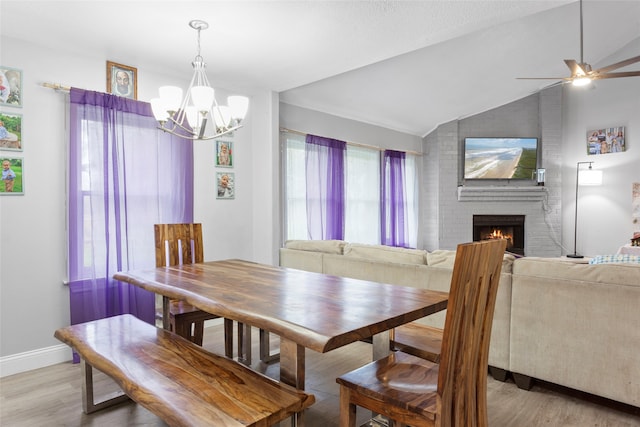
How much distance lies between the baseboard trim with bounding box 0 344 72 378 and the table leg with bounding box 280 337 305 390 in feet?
7.70

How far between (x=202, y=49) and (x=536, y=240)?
590 cm

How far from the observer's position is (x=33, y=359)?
2.85 meters

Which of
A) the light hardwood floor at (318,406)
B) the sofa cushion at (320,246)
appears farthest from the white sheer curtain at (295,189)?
the light hardwood floor at (318,406)

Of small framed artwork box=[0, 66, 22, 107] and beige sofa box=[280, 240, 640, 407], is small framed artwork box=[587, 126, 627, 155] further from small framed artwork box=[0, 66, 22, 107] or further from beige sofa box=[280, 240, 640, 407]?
small framed artwork box=[0, 66, 22, 107]

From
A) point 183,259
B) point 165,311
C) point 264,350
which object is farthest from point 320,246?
point 165,311

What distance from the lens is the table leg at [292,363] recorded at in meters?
1.49

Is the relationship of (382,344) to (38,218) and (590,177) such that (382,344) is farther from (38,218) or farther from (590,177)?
(590,177)

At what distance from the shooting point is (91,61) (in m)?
3.16

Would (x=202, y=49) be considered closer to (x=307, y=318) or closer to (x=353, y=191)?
(x=307, y=318)

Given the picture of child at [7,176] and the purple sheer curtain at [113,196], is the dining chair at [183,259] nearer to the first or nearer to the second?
the purple sheer curtain at [113,196]

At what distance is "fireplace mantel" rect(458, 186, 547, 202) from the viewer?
255 inches

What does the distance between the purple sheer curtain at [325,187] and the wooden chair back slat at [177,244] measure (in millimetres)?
1981

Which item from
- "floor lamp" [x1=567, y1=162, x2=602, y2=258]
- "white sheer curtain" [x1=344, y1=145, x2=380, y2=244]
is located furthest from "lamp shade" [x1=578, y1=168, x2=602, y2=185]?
"white sheer curtain" [x1=344, y1=145, x2=380, y2=244]

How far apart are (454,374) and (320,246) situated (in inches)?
86.9
